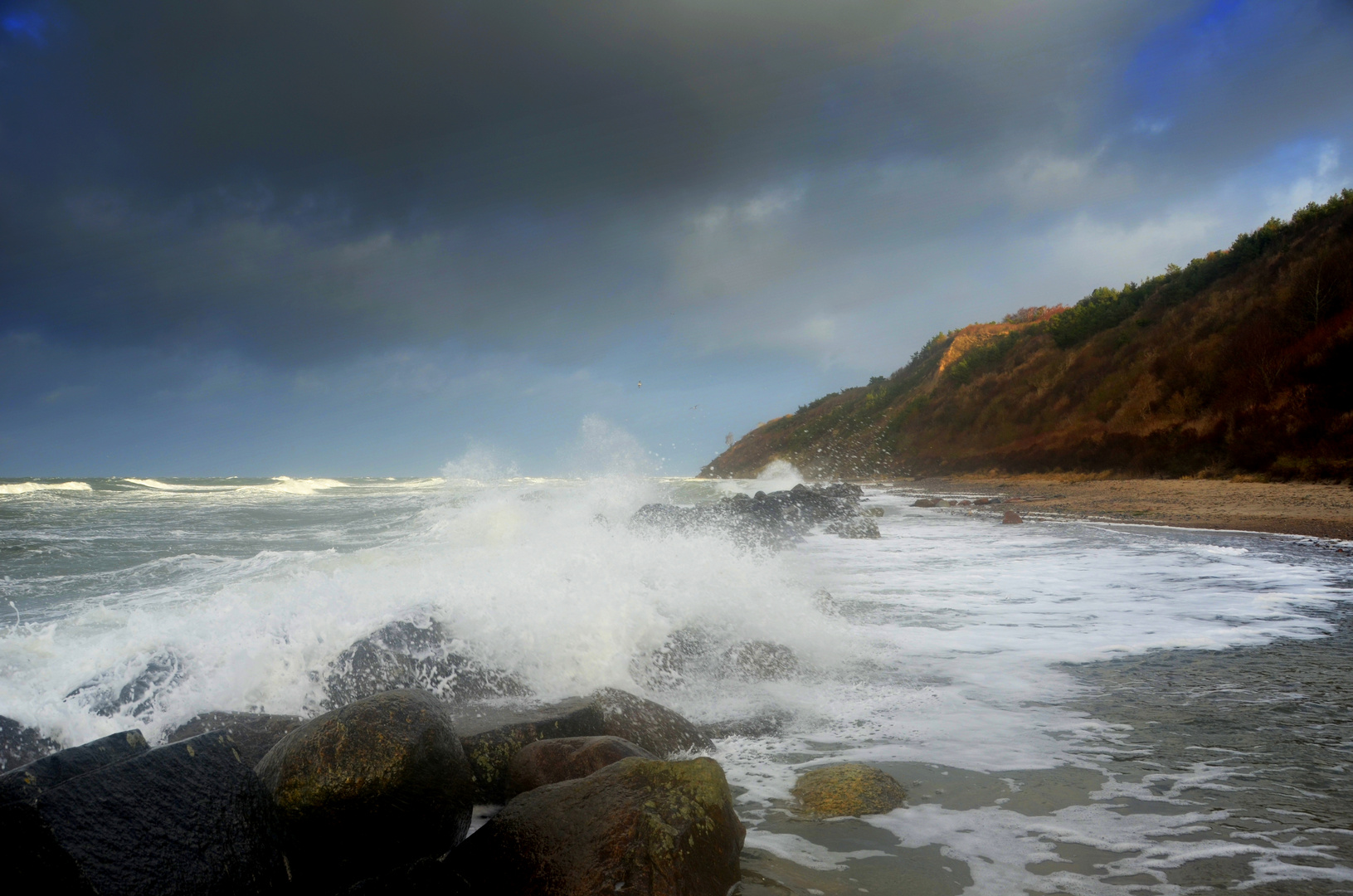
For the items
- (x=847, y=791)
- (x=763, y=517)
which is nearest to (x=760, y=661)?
(x=847, y=791)

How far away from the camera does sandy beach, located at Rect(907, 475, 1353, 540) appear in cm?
1123

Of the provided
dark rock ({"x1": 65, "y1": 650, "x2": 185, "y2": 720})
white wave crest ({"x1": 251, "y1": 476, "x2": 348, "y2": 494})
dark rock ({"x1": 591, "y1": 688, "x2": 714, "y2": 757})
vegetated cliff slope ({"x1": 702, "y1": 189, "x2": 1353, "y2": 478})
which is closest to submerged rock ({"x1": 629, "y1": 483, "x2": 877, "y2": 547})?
dark rock ({"x1": 591, "y1": 688, "x2": 714, "y2": 757})

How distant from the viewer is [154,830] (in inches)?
86.7

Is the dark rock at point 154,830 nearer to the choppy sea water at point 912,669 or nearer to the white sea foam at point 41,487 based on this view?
the choppy sea water at point 912,669

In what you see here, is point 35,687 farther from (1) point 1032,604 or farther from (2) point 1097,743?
(1) point 1032,604

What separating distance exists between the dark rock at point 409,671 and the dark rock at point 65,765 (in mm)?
1850

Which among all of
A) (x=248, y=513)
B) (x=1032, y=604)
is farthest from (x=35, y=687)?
(x=248, y=513)

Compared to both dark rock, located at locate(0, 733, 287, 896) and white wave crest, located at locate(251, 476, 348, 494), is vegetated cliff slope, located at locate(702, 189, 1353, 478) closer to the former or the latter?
dark rock, located at locate(0, 733, 287, 896)

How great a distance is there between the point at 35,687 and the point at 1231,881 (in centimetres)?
621

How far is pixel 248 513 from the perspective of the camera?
2017 cm

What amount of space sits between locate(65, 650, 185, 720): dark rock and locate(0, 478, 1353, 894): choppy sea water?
0.8 inches

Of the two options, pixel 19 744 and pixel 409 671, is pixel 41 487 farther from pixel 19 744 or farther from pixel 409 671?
pixel 409 671

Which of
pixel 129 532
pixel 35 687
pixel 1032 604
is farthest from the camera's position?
pixel 129 532

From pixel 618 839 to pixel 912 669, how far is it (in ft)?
11.5
